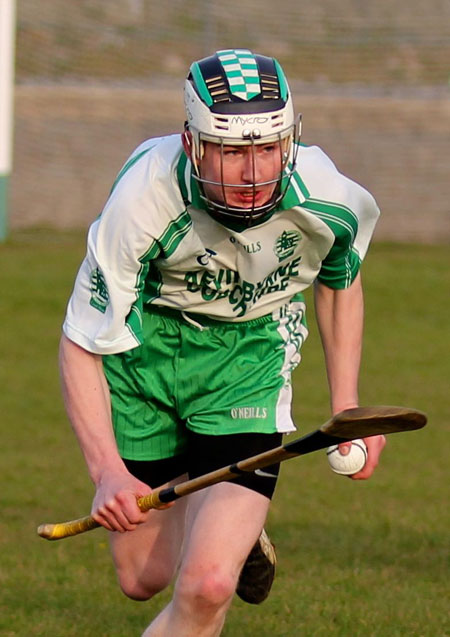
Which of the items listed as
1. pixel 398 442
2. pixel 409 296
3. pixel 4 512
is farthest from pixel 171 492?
pixel 409 296

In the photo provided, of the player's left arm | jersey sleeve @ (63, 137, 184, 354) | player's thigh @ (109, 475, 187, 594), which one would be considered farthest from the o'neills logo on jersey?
jersey sleeve @ (63, 137, 184, 354)

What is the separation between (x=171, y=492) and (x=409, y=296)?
38.2 ft

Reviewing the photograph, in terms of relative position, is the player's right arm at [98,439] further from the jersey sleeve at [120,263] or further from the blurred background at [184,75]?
the blurred background at [184,75]

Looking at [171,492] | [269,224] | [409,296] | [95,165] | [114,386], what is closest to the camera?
[171,492]

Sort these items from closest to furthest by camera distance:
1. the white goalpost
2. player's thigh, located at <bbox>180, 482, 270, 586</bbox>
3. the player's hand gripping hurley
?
the player's hand gripping hurley → player's thigh, located at <bbox>180, 482, 270, 586</bbox> → the white goalpost

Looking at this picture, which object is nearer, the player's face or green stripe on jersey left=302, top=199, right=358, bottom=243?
the player's face

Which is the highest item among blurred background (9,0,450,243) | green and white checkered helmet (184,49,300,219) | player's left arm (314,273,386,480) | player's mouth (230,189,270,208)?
green and white checkered helmet (184,49,300,219)

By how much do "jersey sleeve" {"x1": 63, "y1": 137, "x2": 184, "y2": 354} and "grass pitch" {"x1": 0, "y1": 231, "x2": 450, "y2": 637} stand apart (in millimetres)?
1468

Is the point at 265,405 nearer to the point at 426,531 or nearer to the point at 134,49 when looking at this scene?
the point at 426,531

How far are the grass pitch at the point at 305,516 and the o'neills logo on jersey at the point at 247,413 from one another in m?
0.96

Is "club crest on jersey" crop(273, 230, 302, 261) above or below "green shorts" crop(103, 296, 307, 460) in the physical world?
above

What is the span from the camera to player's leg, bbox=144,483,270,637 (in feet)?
13.0

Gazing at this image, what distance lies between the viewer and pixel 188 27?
19297 mm

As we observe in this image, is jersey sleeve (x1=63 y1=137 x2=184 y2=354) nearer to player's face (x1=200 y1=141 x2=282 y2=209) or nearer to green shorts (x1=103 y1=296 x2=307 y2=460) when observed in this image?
player's face (x1=200 y1=141 x2=282 y2=209)
